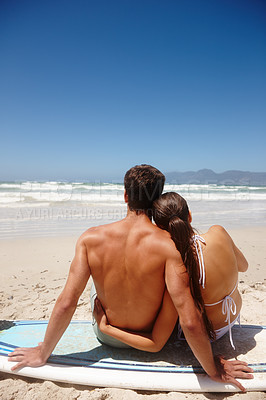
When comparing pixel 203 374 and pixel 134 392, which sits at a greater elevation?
pixel 203 374

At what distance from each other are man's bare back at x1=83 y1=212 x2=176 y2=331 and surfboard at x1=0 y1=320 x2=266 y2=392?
42 centimetres

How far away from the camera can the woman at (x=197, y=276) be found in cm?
175

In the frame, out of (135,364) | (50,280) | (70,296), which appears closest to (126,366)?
(135,364)

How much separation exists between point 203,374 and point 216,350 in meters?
0.32

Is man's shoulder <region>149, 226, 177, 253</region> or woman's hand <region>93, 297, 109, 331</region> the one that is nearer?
man's shoulder <region>149, 226, 177, 253</region>

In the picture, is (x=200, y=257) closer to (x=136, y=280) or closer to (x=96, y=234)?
(x=136, y=280)

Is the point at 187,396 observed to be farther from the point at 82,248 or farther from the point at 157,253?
the point at 82,248

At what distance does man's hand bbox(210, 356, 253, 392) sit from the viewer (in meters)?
1.81

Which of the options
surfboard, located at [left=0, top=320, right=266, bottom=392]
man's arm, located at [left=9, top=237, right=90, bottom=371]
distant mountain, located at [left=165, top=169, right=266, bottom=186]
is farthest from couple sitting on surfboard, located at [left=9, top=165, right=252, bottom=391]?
distant mountain, located at [left=165, top=169, right=266, bottom=186]

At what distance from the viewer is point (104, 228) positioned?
185 centimetres

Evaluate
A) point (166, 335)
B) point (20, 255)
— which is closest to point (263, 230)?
point (20, 255)

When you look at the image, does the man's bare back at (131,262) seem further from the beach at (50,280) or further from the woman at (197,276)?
the beach at (50,280)

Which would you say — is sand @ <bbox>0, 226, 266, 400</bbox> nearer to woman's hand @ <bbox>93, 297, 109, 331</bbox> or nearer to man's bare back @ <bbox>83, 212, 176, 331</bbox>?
woman's hand @ <bbox>93, 297, 109, 331</bbox>

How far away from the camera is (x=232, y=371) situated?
1.88m
